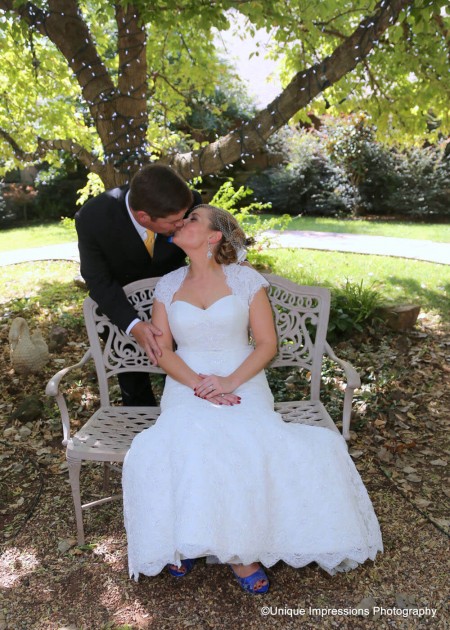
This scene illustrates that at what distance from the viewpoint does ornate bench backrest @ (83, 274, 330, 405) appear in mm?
3494

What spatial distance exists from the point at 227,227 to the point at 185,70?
13.6 feet

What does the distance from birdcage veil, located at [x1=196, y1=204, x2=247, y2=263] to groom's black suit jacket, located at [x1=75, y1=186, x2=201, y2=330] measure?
0.31 m

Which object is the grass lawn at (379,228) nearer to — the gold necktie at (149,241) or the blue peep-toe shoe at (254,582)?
the gold necktie at (149,241)

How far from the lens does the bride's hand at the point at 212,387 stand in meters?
3.04

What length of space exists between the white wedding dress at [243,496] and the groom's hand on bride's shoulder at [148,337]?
0.50 m

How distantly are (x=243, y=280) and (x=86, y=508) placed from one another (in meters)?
1.60

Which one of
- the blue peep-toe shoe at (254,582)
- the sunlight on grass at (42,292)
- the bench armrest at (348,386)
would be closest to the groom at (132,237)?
the bench armrest at (348,386)

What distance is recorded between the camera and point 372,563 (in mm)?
2893

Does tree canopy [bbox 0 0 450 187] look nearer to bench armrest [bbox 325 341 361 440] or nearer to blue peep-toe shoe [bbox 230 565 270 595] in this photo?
bench armrest [bbox 325 341 361 440]

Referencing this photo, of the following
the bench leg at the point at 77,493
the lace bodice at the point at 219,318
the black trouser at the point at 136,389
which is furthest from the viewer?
the black trouser at the point at 136,389

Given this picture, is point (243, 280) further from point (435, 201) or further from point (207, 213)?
point (435, 201)

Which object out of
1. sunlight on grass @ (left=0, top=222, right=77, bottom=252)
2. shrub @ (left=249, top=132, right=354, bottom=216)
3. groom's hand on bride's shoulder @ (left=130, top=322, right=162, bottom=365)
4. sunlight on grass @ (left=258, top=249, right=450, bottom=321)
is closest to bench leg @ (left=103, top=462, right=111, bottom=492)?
groom's hand on bride's shoulder @ (left=130, top=322, right=162, bottom=365)

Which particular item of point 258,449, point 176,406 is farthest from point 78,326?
point 258,449

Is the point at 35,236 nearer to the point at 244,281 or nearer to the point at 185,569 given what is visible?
the point at 244,281
